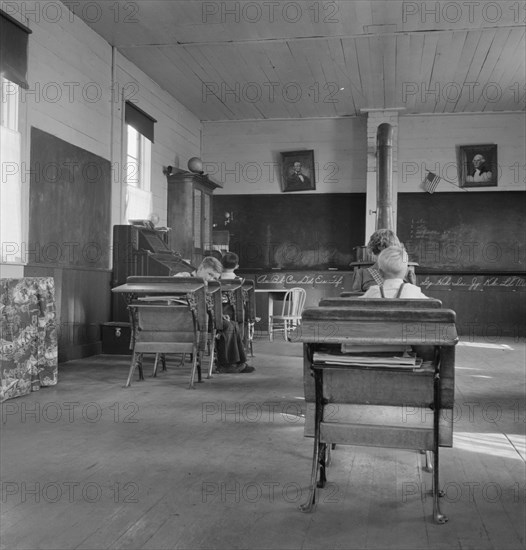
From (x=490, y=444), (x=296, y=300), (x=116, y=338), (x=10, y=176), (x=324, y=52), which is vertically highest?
(x=324, y=52)

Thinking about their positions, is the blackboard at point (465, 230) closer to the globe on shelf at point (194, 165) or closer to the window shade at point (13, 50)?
the globe on shelf at point (194, 165)

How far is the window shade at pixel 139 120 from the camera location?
8727 mm

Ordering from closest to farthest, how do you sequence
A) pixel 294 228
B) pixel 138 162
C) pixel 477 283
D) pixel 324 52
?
pixel 324 52 < pixel 138 162 < pixel 477 283 < pixel 294 228

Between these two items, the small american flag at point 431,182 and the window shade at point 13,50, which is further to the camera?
the small american flag at point 431,182

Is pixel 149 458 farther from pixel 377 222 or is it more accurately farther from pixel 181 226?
pixel 377 222

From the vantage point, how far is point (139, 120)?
29.9ft

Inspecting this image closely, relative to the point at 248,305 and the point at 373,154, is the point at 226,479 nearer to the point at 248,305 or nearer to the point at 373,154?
the point at 248,305

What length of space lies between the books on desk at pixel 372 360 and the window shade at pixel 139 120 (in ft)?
22.8

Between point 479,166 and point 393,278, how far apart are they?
30.1 ft

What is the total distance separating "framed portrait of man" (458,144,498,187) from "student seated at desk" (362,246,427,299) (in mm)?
9007

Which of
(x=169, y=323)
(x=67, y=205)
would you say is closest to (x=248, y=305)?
(x=169, y=323)

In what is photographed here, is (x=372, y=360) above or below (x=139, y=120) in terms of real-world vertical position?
below

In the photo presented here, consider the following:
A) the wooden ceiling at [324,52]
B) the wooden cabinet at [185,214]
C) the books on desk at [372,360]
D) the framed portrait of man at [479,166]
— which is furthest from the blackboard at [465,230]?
the books on desk at [372,360]

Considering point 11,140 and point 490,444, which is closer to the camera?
point 490,444
